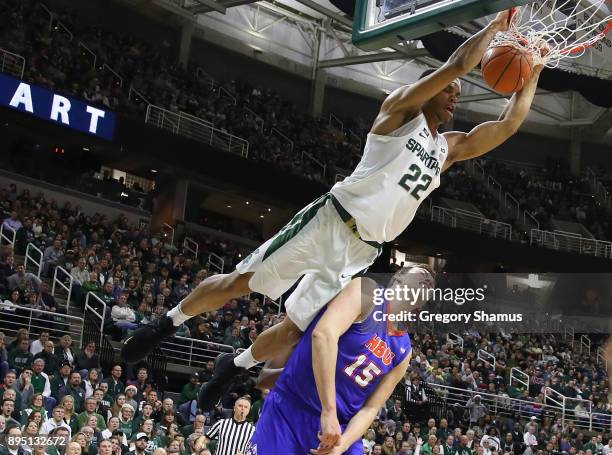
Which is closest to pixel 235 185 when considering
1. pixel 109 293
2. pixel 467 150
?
pixel 109 293

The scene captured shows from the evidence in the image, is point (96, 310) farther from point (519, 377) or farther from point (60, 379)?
point (519, 377)

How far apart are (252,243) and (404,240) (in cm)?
443

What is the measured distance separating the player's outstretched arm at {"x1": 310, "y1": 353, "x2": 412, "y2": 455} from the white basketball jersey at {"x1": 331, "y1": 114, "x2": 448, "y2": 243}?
2.86ft

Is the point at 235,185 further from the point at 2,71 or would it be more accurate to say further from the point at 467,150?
the point at 467,150

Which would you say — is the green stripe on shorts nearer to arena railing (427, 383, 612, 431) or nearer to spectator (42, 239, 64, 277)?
spectator (42, 239, 64, 277)

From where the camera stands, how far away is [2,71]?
60.8ft

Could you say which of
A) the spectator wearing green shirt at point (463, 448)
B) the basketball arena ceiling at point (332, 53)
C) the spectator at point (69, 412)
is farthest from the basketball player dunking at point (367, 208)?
the basketball arena ceiling at point (332, 53)

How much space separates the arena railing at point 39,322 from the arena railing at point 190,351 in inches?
63.9

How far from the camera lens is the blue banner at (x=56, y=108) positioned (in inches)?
730

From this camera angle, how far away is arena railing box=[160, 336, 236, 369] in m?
15.5

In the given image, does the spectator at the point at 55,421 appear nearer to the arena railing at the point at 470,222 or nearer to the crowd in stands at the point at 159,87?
the crowd in stands at the point at 159,87

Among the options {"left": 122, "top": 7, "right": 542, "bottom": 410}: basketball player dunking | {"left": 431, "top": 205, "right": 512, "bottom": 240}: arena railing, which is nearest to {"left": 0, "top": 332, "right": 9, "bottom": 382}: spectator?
{"left": 122, "top": 7, "right": 542, "bottom": 410}: basketball player dunking

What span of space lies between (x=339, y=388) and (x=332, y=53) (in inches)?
1050

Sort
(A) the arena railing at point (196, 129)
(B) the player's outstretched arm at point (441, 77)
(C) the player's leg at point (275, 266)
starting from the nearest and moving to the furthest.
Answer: (B) the player's outstretched arm at point (441, 77) < (C) the player's leg at point (275, 266) < (A) the arena railing at point (196, 129)
